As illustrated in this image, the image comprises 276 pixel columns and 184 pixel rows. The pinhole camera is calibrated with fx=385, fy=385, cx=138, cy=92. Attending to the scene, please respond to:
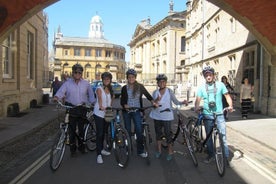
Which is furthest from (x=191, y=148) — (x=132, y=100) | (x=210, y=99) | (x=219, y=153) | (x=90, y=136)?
(x=90, y=136)

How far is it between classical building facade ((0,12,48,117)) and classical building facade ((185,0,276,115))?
11.2 meters

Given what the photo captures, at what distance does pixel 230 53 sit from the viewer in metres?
24.1

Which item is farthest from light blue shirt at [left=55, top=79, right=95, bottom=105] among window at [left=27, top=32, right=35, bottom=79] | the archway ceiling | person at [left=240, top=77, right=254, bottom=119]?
window at [left=27, top=32, right=35, bottom=79]

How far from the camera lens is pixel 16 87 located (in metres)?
17.8

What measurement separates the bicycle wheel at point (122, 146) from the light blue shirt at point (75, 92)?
1.11m

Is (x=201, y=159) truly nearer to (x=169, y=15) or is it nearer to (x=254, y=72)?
(x=254, y=72)

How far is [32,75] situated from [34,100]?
64.7 inches

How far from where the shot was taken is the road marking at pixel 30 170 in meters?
6.11

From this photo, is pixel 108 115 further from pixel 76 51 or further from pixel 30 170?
pixel 76 51

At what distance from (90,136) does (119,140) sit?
151 centimetres

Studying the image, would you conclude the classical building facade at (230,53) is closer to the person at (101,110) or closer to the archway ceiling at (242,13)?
the archway ceiling at (242,13)

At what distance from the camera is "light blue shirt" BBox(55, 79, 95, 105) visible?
7.90 metres

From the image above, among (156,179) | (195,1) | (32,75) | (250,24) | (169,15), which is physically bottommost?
(156,179)

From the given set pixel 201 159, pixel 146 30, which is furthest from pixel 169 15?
pixel 201 159
